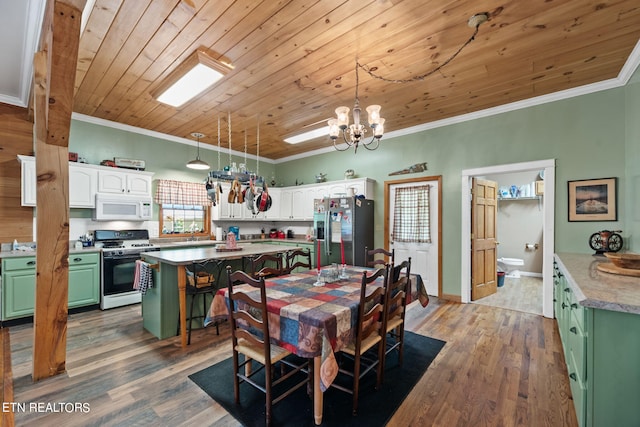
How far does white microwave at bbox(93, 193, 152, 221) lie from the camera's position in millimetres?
4066

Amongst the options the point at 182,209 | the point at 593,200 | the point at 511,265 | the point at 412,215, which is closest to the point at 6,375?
the point at 182,209

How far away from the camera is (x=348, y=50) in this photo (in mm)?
2533

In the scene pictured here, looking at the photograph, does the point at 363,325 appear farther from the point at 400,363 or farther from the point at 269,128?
the point at 269,128

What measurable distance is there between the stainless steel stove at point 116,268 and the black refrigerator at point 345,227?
2826 millimetres

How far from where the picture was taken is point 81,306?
371cm

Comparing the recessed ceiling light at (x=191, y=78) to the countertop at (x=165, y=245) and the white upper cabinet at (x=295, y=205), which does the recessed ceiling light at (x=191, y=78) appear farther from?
the white upper cabinet at (x=295, y=205)

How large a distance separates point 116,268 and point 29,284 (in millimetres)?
851

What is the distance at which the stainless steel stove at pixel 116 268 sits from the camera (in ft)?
12.5

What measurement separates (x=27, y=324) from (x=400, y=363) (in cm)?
436

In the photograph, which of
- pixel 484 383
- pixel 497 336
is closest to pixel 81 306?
pixel 484 383

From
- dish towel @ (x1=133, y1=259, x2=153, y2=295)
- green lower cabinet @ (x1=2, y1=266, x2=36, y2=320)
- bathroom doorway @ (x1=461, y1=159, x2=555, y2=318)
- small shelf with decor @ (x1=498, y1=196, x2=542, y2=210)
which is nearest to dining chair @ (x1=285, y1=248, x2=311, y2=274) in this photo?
dish towel @ (x1=133, y1=259, x2=153, y2=295)

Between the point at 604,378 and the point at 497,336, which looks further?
the point at 497,336

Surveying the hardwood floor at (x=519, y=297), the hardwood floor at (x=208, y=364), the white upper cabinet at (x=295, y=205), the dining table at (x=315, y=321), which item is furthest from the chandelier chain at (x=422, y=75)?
the hardwood floor at (x=519, y=297)

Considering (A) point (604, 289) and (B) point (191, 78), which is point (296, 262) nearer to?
(B) point (191, 78)
